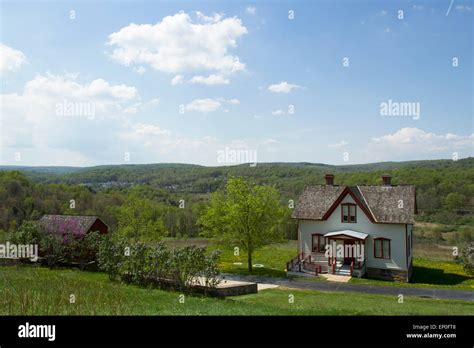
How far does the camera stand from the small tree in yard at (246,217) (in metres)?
32.0

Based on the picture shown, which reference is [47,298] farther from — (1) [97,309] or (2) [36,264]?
(2) [36,264]

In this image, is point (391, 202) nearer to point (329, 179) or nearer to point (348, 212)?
point (348, 212)

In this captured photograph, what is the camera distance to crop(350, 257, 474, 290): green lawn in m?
27.9

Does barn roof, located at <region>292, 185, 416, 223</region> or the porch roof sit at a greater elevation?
barn roof, located at <region>292, 185, 416, 223</region>

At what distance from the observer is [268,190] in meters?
33.3

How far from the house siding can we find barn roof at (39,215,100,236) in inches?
697

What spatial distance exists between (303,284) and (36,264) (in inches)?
742

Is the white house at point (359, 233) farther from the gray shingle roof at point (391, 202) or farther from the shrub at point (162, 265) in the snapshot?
the shrub at point (162, 265)
